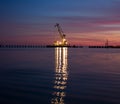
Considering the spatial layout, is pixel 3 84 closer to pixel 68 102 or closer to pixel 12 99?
pixel 12 99

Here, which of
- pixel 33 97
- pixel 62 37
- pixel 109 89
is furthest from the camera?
pixel 62 37

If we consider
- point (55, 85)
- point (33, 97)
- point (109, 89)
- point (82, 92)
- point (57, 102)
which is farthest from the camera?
point (55, 85)

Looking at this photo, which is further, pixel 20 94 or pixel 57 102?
pixel 20 94

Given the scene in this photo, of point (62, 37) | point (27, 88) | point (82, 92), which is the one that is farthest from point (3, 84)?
point (62, 37)

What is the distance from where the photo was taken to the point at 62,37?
516 feet

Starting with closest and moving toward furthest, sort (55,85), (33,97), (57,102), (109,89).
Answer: (57,102)
(33,97)
(109,89)
(55,85)

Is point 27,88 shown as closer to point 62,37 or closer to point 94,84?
point 94,84

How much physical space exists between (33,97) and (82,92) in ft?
9.12

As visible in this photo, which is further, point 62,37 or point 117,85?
point 62,37

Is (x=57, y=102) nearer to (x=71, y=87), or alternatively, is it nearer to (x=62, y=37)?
(x=71, y=87)

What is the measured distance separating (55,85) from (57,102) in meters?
4.37

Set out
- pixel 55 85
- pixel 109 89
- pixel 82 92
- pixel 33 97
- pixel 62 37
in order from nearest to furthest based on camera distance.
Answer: pixel 33 97
pixel 82 92
pixel 109 89
pixel 55 85
pixel 62 37

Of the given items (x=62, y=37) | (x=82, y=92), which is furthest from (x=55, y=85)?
(x=62, y=37)

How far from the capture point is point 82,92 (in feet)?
43.0
